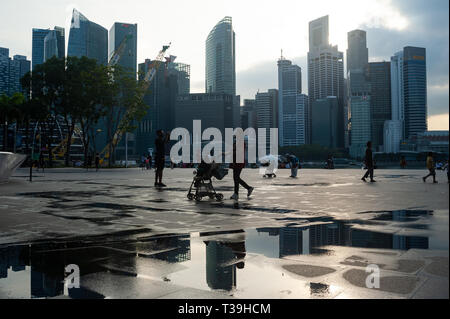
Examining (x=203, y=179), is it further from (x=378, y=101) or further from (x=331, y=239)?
(x=378, y=101)

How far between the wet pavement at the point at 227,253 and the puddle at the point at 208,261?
0.4 inches

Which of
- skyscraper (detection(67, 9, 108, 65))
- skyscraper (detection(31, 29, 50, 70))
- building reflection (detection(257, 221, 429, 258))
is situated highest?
skyscraper (detection(67, 9, 108, 65))

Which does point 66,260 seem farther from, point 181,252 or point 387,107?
point 387,107

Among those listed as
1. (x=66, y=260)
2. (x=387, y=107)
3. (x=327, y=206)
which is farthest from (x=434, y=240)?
(x=387, y=107)

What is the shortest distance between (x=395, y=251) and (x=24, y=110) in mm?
51088

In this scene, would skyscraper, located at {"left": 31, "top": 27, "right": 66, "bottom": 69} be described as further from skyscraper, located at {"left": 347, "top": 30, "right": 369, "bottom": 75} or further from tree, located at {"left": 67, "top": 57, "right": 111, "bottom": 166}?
skyscraper, located at {"left": 347, "top": 30, "right": 369, "bottom": 75}

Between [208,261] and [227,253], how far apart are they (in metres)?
0.38

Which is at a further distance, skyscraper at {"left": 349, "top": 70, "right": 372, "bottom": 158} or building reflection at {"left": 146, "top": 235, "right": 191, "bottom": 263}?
skyscraper at {"left": 349, "top": 70, "right": 372, "bottom": 158}

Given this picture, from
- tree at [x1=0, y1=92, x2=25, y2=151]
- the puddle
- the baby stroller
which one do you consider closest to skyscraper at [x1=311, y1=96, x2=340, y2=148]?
tree at [x1=0, y1=92, x2=25, y2=151]

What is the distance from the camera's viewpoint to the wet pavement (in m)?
2.94

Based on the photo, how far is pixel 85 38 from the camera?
7023 inches

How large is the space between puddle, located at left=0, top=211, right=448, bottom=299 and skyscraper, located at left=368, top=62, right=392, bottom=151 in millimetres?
155240

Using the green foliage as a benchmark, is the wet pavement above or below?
below

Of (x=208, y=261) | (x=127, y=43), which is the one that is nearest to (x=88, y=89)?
(x=208, y=261)
